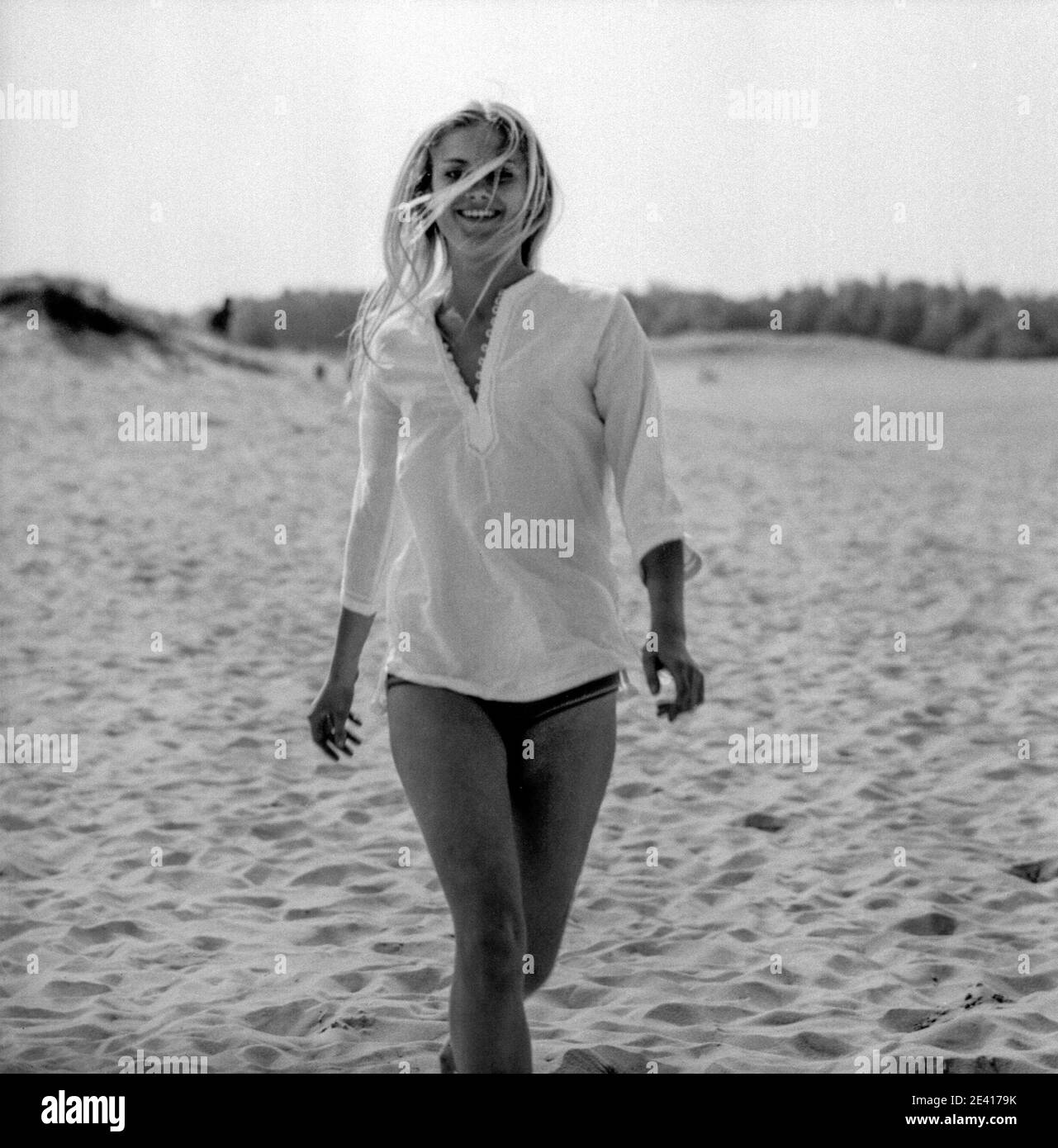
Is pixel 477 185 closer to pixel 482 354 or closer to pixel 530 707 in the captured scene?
pixel 482 354

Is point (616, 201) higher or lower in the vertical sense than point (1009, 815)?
higher

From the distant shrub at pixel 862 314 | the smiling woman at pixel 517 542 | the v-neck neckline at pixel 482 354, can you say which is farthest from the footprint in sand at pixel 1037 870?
the distant shrub at pixel 862 314

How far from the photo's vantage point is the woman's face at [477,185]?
1.61m

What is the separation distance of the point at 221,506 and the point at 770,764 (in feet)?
17.9

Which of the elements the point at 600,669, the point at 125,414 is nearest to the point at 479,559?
the point at 600,669

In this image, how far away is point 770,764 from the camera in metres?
4.57

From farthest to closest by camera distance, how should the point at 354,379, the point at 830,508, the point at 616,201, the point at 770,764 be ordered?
the point at 616,201 → the point at 830,508 → the point at 770,764 → the point at 354,379

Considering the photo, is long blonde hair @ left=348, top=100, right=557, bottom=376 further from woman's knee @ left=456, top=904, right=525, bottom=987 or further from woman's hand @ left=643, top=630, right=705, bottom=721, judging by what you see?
woman's knee @ left=456, top=904, right=525, bottom=987

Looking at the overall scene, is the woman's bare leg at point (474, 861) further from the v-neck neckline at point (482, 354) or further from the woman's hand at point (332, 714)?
the v-neck neckline at point (482, 354)

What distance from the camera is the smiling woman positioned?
155 cm

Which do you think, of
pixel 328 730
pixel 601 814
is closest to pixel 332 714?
pixel 328 730

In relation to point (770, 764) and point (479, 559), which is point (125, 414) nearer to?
point (770, 764)
